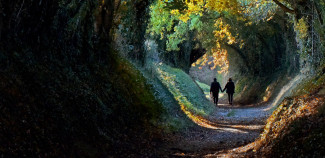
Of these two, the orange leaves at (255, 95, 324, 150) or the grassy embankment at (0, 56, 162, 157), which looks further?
the orange leaves at (255, 95, 324, 150)

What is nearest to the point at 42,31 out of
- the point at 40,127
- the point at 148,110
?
the point at 40,127

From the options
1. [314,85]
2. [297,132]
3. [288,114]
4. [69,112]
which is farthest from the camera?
[314,85]

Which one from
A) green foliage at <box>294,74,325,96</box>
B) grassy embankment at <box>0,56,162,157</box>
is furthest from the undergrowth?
green foliage at <box>294,74,325,96</box>

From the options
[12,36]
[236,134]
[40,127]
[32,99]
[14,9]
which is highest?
[14,9]

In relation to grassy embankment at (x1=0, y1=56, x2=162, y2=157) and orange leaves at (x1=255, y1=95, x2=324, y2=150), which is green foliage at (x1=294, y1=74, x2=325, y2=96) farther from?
grassy embankment at (x1=0, y1=56, x2=162, y2=157)

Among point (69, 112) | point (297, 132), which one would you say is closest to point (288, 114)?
point (297, 132)

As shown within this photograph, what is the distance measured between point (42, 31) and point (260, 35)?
24013mm

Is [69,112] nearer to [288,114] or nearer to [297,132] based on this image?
[297,132]

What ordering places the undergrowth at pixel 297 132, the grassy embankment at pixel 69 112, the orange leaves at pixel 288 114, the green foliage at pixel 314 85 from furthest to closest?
the green foliage at pixel 314 85 → the orange leaves at pixel 288 114 → the undergrowth at pixel 297 132 → the grassy embankment at pixel 69 112

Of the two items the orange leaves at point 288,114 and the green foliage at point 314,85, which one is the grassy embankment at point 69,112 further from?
the green foliage at point 314,85

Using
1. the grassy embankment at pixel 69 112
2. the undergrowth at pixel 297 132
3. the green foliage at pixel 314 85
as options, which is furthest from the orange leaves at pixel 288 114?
the green foliage at pixel 314 85

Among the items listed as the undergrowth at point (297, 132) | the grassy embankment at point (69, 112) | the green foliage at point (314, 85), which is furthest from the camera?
the green foliage at point (314, 85)

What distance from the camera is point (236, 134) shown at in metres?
10.4

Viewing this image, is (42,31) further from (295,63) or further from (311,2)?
(295,63)
